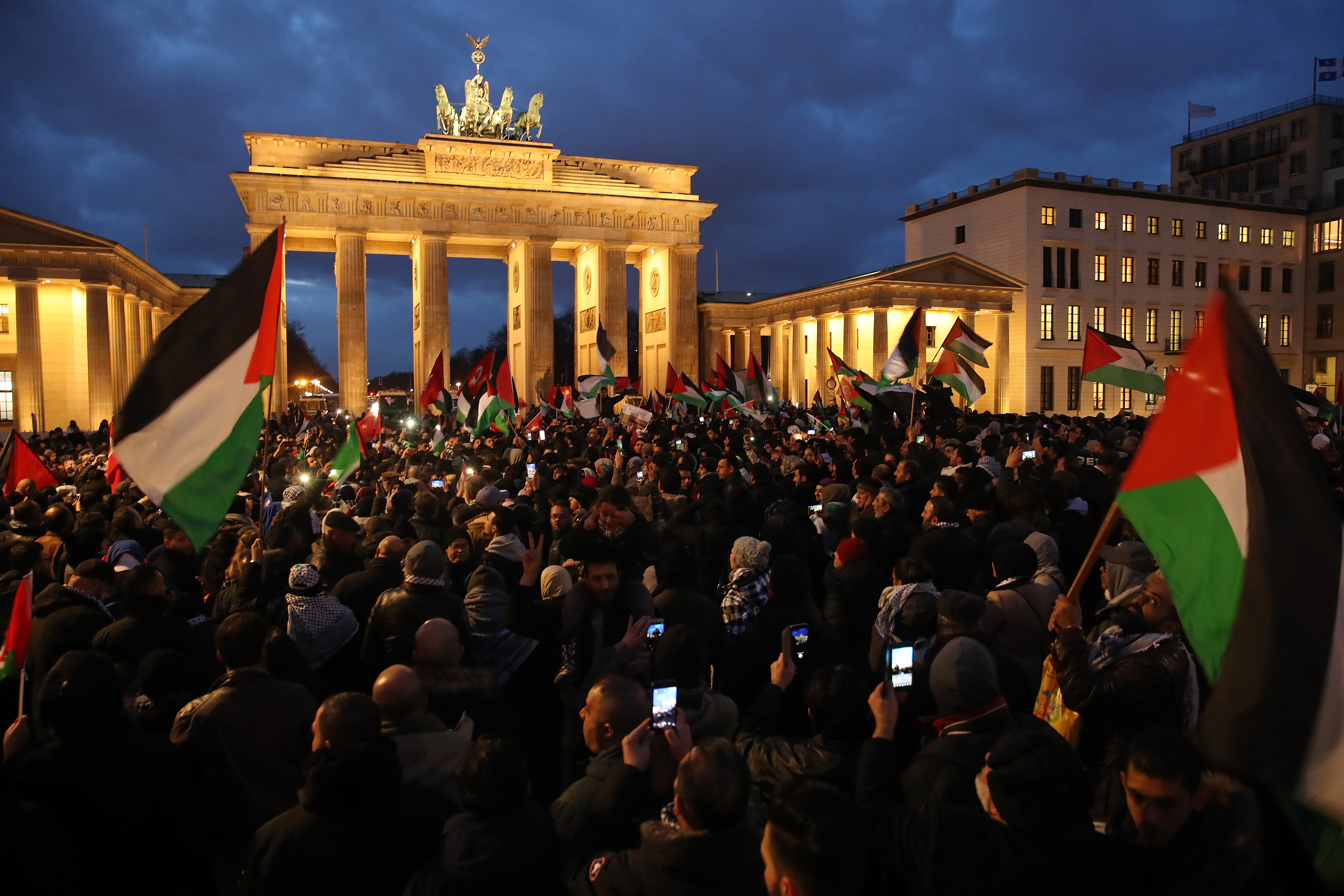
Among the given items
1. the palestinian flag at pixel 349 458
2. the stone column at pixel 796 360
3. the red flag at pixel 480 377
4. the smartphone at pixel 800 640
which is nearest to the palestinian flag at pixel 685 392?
the red flag at pixel 480 377

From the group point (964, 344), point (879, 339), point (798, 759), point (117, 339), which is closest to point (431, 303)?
point (117, 339)

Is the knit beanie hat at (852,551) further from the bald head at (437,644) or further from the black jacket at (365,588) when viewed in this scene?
the black jacket at (365,588)

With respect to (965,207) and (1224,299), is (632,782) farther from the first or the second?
(965,207)

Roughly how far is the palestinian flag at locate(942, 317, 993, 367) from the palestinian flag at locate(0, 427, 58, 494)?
14330 mm

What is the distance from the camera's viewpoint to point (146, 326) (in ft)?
143

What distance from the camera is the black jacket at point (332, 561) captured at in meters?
6.24

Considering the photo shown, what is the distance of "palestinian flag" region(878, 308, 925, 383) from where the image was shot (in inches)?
677

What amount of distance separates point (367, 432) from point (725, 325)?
40.6 meters

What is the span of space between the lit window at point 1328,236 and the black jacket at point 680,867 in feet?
219

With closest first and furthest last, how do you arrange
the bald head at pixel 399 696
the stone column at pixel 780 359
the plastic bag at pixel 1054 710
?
the bald head at pixel 399 696 < the plastic bag at pixel 1054 710 < the stone column at pixel 780 359

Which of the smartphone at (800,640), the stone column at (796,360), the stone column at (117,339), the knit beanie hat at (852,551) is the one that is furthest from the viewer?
the stone column at (796,360)

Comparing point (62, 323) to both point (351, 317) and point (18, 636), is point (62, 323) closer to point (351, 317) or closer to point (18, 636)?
point (351, 317)

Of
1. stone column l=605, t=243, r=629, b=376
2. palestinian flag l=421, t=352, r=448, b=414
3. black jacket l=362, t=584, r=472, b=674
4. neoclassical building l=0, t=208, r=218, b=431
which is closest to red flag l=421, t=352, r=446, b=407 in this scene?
palestinian flag l=421, t=352, r=448, b=414

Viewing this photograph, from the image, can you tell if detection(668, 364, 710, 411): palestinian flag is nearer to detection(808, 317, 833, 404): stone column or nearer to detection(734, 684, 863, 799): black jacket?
detection(734, 684, 863, 799): black jacket
